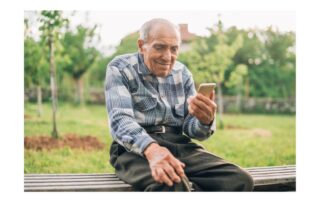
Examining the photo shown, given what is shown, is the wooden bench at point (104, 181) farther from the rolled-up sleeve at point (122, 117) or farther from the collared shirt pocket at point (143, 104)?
the collared shirt pocket at point (143, 104)

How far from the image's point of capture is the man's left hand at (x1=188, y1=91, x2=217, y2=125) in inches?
102

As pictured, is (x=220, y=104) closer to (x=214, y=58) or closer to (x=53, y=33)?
(x=214, y=58)

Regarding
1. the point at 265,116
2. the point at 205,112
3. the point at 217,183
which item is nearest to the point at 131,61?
the point at 205,112

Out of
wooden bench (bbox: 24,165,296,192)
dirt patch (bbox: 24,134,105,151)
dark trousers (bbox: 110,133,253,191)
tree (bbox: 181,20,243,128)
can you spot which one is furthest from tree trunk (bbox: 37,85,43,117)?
dark trousers (bbox: 110,133,253,191)

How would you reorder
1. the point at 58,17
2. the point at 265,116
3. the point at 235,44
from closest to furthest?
the point at 58,17 < the point at 235,44 < the point at 265,116

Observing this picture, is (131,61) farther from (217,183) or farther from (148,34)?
(217,183)

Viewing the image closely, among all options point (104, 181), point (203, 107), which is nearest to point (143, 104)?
point (203, 107)

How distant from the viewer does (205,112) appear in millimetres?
2611

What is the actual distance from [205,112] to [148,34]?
1.77 feet

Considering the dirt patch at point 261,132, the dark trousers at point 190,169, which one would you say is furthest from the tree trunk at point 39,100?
the dirt patch at point 261,132

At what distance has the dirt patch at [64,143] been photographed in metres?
3.73

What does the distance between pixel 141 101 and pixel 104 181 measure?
47 centimetres

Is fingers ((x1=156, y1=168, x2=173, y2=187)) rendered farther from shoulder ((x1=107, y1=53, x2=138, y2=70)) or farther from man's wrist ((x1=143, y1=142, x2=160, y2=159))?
shoulder ((x1=107, y1=53, x2=138, y2=70))

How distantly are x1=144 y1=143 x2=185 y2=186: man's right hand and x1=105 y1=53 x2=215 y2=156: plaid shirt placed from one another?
105 mm
